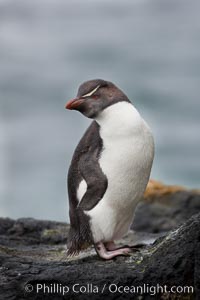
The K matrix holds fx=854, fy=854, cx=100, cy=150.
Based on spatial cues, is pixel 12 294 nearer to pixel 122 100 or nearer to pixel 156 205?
pixel 122 100

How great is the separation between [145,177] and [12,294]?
1.44 meters

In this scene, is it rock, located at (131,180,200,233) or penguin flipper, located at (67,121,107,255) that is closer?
penguin flipper, located at (67,121,107,255)

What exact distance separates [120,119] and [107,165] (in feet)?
1.15

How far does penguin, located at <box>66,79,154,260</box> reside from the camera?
617 cm

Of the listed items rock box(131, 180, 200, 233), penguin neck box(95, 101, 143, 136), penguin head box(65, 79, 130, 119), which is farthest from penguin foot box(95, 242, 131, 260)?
rock box(131, 180, 200, 233)

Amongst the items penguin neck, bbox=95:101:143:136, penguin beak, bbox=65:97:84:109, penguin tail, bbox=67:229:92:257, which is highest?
penguin beak, bbox=65:97:84:109

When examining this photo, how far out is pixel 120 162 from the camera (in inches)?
243

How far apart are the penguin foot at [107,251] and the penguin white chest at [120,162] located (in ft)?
0.22

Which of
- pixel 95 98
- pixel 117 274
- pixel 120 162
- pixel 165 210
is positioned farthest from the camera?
pixel 165 210

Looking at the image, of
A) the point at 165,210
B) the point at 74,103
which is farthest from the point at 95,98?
the point at 165,210

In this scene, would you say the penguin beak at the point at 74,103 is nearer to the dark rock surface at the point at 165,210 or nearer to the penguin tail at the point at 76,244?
the penguin tail at the point at 76,244

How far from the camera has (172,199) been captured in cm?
1202

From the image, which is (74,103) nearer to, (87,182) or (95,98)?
(95,98)

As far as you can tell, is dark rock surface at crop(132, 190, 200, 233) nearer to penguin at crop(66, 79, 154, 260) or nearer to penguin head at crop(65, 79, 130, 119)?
penguin at crop(66, 79, 154, 260)
